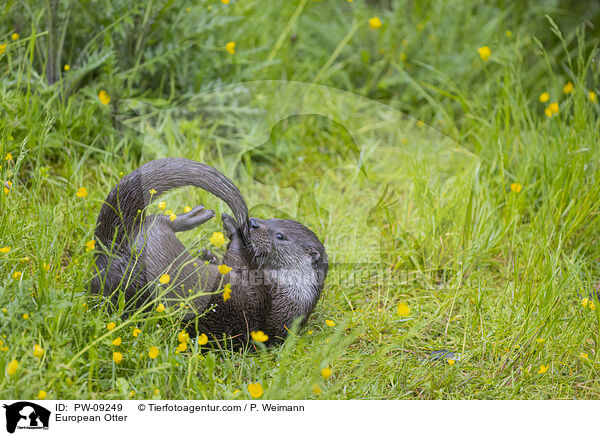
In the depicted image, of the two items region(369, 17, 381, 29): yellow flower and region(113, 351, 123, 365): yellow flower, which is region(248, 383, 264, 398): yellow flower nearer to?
region(113, 351, 123, 365): yellow flower

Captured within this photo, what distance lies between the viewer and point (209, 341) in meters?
2.76

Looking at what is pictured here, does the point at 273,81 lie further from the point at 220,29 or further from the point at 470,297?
the point at 470,297

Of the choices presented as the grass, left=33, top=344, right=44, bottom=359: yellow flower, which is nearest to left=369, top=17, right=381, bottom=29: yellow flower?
the grass

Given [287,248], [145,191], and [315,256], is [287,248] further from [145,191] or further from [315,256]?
[145,191]

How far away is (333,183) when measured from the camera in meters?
4.32

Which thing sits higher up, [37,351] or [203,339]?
[37,351]

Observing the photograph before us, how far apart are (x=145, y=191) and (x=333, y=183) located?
6.22 ft

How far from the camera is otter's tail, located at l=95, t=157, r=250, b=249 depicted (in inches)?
107

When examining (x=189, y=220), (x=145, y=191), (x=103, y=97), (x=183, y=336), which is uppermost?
(x=103, y=97)

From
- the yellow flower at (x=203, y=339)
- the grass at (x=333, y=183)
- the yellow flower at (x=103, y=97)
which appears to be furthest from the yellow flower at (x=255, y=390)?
the yellow flower at (x=103, y=97)

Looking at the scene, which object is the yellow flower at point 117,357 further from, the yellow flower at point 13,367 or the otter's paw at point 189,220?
the otter's paw at point 189,220
